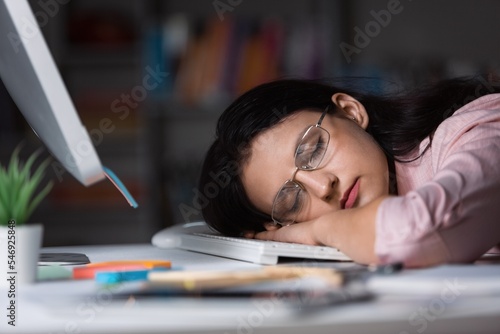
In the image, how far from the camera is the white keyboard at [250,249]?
1111mm

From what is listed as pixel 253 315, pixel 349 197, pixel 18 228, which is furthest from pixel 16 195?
pixel 349 197

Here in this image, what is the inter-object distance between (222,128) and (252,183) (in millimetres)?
136

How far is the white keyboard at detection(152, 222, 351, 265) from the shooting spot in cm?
111

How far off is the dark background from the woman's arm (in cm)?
218

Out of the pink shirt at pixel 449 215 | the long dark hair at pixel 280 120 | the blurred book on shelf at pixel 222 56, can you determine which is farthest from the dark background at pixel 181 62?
the pink shirt at pixel 449 215

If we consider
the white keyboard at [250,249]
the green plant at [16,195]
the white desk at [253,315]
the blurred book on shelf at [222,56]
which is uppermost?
the blurred book on shelf at [222,56]

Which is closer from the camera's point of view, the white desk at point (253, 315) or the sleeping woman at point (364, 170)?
the white desk at point (253, 315)

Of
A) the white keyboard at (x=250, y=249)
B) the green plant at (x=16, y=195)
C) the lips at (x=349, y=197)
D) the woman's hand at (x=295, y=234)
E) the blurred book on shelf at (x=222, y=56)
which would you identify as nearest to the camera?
the green plant at (x=16, y=195)

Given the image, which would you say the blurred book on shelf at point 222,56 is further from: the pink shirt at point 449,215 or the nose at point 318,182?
the pink shirt at point 449,215

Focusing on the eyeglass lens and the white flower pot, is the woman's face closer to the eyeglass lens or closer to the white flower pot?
the eyeglass lens

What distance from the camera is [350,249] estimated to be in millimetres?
1038

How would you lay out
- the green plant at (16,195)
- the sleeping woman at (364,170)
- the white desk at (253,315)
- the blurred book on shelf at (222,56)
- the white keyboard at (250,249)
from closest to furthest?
the white desk at (253,315) < the green plant at (16,195) < the sleeping woman at (364,170) < the white keyboard at (250,249) < the blurred book on shelf at (222,56)

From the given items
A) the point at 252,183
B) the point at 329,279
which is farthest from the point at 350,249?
the point at 252,183

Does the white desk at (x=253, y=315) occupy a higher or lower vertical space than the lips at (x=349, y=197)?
lower
